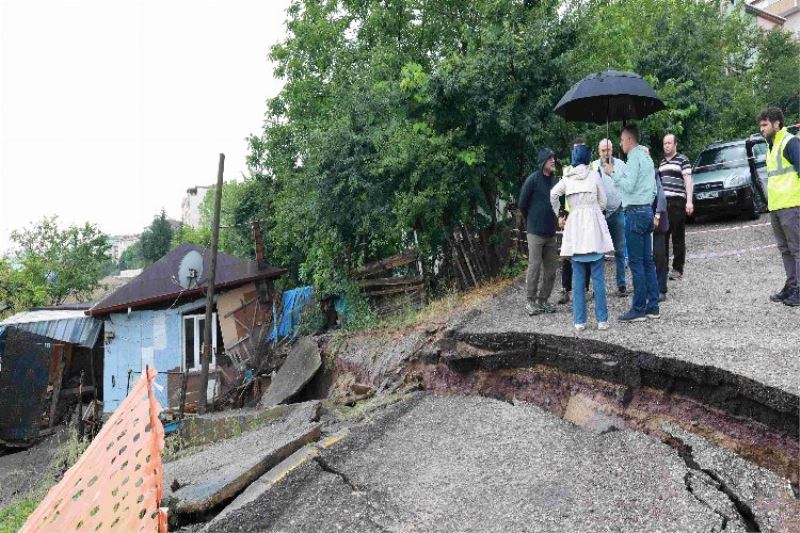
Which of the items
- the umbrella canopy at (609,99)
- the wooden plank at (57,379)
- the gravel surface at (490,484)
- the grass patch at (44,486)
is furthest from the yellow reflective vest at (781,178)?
the wooden plank at (57,379)

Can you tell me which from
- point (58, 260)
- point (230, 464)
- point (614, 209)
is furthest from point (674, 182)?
point (58, 260)

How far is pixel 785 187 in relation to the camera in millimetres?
5254

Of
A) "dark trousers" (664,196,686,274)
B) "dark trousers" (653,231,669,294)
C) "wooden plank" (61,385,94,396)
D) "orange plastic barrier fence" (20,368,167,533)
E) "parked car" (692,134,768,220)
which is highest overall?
"parked car" (692,134,768,220)

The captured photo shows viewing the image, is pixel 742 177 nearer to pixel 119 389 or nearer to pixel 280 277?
pixel 280 277

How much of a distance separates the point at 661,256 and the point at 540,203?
1535 millimetres

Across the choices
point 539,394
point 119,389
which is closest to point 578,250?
point 539,394

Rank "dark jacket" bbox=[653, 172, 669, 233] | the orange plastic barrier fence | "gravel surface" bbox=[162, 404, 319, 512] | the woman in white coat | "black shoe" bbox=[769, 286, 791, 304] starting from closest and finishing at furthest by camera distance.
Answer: the orange plastic barrier fence
"gravel surface" bbox=[162, 404, 319, 512]
the woman in white coat
"black shoe" bbox=[769, 286, 791, 304]
"dark jacket" bbox=[653, 172, 669, 233]

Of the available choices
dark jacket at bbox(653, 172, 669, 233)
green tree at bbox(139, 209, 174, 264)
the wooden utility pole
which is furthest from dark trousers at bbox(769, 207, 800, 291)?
green tree at bbox(139, 209, 174, 264)

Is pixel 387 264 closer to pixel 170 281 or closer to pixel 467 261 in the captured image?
pixel 467 261

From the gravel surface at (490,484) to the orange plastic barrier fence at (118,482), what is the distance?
614 mm

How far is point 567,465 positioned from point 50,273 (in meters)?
29.1

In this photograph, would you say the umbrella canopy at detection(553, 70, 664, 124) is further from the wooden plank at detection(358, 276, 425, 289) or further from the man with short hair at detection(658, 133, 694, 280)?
the wooden plank at detection(358, 276, 425, 289)

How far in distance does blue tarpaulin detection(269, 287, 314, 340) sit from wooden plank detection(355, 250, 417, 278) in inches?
127

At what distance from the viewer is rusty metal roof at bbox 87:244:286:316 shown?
16.0 metres
